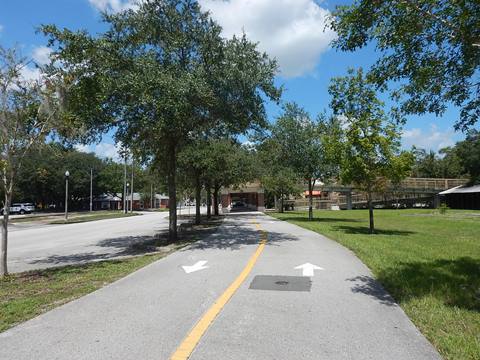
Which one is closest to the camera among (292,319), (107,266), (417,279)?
(292,319)

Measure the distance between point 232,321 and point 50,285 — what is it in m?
5.02

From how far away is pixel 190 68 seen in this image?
617 inches

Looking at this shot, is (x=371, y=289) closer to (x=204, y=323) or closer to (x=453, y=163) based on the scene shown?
(x=204, y=323)

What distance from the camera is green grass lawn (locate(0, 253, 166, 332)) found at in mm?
6875

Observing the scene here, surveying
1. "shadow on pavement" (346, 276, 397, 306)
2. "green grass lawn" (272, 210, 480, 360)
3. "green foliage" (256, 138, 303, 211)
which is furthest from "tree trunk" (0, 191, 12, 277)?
"green foliage" (256, 138, 303, 211)

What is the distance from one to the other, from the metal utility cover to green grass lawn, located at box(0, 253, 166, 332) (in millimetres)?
3094

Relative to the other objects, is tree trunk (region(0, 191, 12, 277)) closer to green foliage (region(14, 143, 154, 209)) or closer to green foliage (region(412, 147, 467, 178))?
green foliage (region(14, 143, 154, 209))

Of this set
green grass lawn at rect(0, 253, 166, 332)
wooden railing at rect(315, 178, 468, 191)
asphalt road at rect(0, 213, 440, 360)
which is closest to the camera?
asphalt road at rect(0, 213, 440, 360)

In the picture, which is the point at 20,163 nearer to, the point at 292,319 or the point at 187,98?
the point at 187,98

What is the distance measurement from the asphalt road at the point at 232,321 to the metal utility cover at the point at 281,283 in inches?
0.8

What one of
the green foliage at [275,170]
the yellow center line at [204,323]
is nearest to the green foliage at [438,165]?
the green foliage at [275,170]

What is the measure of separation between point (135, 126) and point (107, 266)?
6.42 metres

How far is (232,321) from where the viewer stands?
5969mm

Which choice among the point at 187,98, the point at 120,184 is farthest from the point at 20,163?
the point at 120,184
